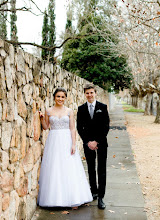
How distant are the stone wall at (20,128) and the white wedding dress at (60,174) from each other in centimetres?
17

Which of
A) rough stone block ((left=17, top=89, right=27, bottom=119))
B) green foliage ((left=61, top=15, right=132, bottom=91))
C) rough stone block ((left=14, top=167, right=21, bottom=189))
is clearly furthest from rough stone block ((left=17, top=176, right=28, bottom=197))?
green foliage ((left=61, top=15, right=132, bottom=91))

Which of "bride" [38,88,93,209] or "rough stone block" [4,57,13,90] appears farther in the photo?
"bride" [38,88,93,209]

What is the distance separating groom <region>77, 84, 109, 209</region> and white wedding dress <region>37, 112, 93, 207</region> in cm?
28

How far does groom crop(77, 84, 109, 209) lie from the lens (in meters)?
4.29

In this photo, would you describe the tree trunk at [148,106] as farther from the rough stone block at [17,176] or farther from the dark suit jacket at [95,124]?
the rough stone block at [17,176]

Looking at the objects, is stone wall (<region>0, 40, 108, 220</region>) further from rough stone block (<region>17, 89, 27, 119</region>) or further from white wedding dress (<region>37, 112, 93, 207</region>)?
white wedding dress (<region>37, 112, 93, 207</region>)

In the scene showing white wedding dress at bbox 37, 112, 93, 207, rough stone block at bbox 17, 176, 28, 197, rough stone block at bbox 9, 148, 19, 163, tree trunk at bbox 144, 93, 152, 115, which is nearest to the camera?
rough stone block at bbox 9, 148, 19, 163

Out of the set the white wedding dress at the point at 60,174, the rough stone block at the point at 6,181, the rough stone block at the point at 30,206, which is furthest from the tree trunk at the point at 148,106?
the rough stone block at the point at 6,181

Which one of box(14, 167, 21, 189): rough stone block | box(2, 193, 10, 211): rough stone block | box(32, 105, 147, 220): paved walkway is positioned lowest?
box(32, 105, 147, 220): paved walkway

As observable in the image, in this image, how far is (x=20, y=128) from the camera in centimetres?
331

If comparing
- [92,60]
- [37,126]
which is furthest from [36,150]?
[92,60]

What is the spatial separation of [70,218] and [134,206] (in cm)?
115

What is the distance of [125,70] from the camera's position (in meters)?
20.6

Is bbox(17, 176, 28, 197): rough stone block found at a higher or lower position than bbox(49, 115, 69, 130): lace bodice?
lower
